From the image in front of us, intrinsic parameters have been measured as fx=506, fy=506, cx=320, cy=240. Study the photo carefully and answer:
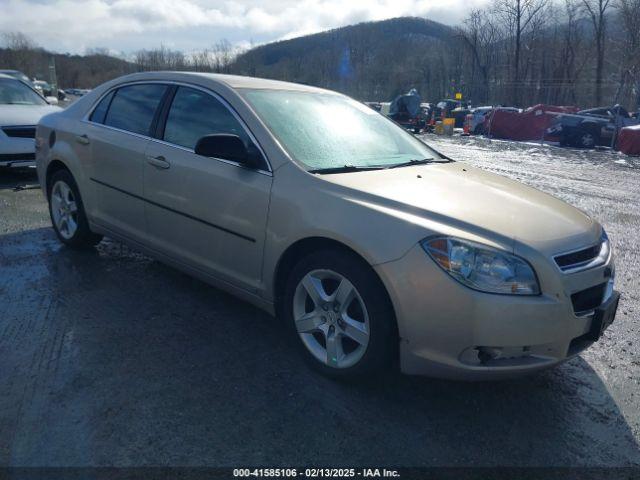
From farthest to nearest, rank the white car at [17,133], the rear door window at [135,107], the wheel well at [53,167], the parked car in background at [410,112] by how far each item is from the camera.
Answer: the parked car in background at [410,112], the white car at [17,133], the wheel well at [53,167], the rear door window at [135,107]

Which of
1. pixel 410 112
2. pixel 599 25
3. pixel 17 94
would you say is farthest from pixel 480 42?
pixel 17 94

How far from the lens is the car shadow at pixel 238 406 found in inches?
89.8

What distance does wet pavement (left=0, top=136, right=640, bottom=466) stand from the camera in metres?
2.29

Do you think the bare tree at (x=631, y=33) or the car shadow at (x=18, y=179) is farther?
the bare tree at (x=631, y=33)

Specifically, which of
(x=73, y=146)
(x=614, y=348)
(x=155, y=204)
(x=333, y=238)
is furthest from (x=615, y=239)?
(x=73, y=146)

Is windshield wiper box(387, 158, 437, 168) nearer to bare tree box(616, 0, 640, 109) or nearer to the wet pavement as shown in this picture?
the wet pavement

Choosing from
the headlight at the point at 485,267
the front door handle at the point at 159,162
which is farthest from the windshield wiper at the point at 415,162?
the front door handle at the point at 159,162

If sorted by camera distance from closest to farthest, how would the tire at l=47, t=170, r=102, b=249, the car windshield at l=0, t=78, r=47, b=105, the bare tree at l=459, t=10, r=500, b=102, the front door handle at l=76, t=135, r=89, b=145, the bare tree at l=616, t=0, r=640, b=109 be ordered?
the front door handle at l=76, t=135, r=89, b=145 < the tire at l=47, t=170, r=102, b=249 < the car windshield at l=0, t=78, r=47, b=105 < the bare tree at l=616, t=0, r=640, b=109 < the bare tree at l=459, t=10, r=500, b=102

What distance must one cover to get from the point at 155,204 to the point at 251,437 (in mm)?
2023

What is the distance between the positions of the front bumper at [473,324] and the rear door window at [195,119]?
1521 mm

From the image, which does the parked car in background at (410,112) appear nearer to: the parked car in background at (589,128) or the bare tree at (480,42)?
the parked car in background at (589,128)

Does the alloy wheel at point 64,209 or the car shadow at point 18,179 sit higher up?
the car shadow at point 18,179

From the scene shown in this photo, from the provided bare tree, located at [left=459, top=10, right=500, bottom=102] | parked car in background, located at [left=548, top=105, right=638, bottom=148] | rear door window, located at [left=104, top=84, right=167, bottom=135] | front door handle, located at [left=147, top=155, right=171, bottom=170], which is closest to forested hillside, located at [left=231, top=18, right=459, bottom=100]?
bare tree, located at [left=459, top=10, right=500, bottom=102]

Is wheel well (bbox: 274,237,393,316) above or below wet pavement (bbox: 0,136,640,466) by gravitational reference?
above
